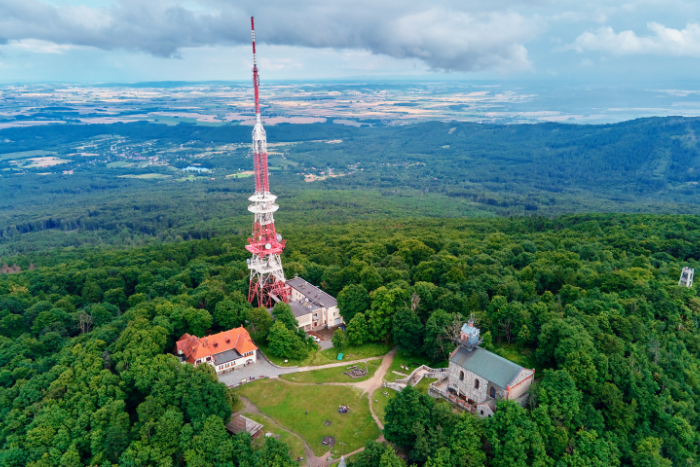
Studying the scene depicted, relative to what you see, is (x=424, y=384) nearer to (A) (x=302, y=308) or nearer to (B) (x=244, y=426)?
(B) (x=244, y=426)

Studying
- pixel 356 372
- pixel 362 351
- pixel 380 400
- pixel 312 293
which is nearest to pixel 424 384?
pixel 380 400

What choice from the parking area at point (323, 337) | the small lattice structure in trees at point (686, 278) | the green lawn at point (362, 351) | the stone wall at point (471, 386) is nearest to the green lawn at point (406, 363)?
the green lawn at point (362, 351)

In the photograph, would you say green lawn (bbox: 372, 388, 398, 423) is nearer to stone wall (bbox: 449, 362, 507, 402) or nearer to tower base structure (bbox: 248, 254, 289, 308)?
stone wall (bbox: 449, 362, 507, 402)

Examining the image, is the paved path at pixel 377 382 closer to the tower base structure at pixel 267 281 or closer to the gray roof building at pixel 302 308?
the gray roof building at pixel 302 308

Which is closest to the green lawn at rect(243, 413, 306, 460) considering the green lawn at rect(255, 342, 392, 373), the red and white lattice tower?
the green lawn at rect(255, 342, 392, 373)

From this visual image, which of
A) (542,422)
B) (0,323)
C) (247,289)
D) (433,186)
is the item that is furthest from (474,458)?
(433,186)

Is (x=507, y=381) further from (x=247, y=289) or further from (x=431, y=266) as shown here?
(x=247, y=289)
